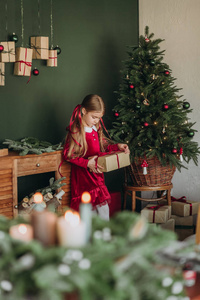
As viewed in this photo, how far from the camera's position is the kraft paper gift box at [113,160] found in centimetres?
341

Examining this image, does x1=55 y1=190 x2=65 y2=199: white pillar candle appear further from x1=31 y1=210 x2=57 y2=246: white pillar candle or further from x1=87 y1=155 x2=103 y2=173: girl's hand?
x1=31 y1=210 x2=57 y2=246: white pillar candle

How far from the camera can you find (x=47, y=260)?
986 millimetres

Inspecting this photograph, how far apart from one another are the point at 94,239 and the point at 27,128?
9.44ft

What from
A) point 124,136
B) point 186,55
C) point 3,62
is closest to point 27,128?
point 3,62

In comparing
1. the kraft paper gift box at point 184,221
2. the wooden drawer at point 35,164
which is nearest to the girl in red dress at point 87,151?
the wooden drawer at point 35,164

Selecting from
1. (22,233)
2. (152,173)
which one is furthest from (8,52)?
(22,233)

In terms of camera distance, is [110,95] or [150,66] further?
[110,95]

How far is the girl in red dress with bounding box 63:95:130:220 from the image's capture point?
139 inches

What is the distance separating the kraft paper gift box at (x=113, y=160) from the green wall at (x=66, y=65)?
710mm

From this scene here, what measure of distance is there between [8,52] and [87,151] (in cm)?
109

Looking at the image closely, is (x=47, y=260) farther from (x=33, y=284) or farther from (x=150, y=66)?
(x=150, y=66)

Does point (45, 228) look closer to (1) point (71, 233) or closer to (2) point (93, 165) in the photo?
(1) point (71, 233)

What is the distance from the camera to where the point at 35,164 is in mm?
3395

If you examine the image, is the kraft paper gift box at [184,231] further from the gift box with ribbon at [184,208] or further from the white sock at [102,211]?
the white sock at [102,211]
